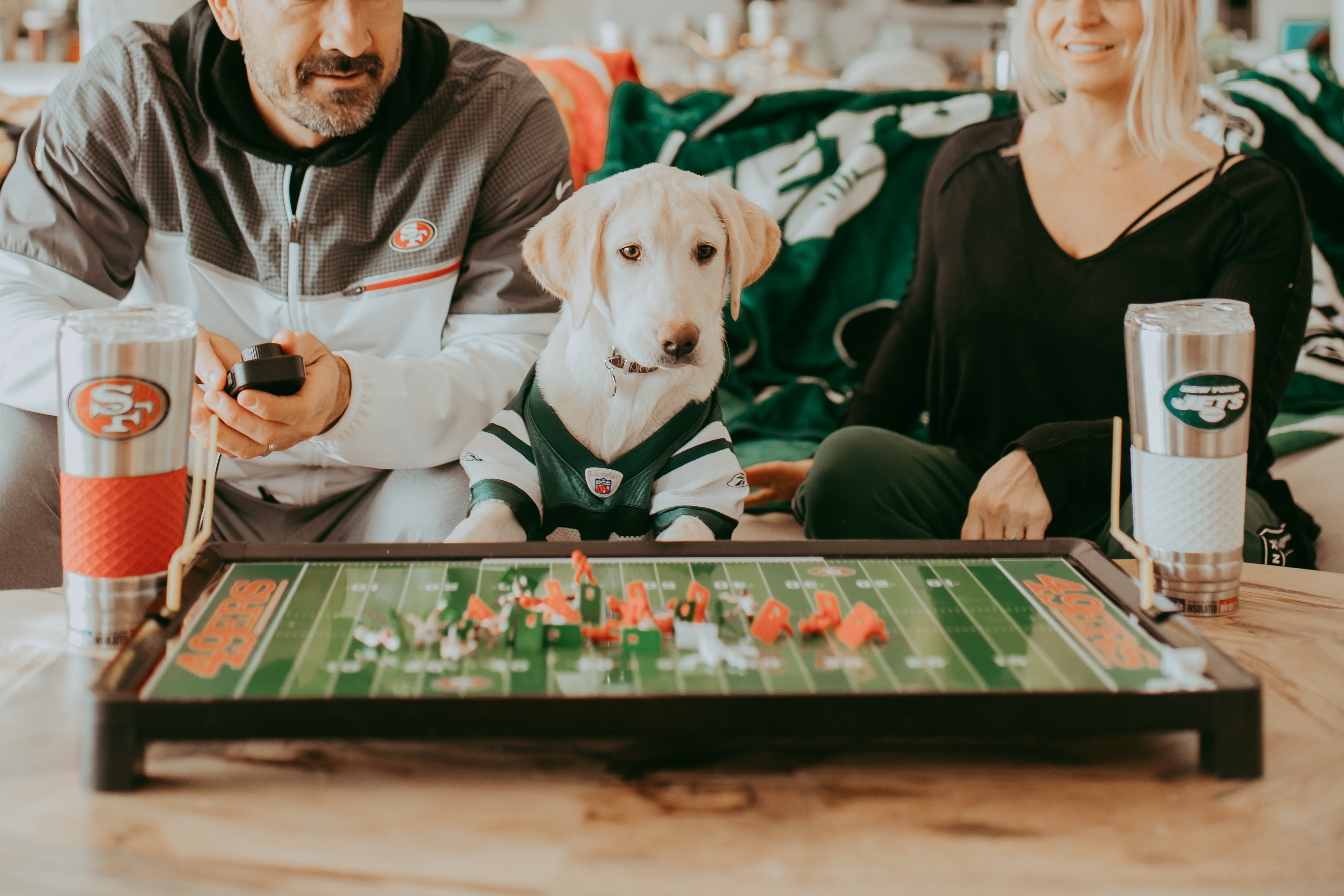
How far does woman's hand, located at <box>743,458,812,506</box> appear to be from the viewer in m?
1.74

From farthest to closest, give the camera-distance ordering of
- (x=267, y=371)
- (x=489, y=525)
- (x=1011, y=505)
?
(x=1011, y=505) < (x=489, y=525) < (x=267, y=371)

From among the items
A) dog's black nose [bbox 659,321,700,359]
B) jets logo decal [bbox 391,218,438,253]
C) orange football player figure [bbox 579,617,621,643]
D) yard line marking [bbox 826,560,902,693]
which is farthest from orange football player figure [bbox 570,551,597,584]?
jets logo decal [bbox 391,218,438,253]

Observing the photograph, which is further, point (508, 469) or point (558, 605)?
point (508, 469)

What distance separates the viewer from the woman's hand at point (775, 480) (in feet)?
5.72

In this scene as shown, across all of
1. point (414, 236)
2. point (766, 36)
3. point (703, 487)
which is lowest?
point (703, 487)

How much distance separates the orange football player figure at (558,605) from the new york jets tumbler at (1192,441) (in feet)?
1.86

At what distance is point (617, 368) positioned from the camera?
4.13 feet

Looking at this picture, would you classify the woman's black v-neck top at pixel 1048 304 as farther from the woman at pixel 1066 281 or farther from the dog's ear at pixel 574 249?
the dog's ear at pixel 574 249

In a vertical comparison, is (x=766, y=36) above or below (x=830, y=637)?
above

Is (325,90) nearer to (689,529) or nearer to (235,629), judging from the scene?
(689,529)

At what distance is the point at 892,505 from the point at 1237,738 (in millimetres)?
855

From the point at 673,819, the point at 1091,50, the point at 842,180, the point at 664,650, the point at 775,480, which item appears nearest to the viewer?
Answer: the point at 673,819

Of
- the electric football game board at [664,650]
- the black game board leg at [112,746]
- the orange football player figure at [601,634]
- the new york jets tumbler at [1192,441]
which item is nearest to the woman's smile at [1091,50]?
the new york jets tumbler at [1192,441]

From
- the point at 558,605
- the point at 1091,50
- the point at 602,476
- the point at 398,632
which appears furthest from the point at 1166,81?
the point at 398,632
